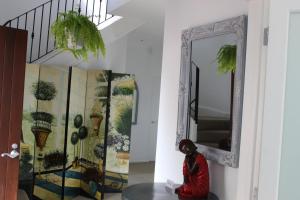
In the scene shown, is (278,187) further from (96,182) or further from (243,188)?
(96,182)

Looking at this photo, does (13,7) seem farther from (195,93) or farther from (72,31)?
(195,93)

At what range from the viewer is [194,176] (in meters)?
2.09

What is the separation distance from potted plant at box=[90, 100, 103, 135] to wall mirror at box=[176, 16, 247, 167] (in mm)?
2603

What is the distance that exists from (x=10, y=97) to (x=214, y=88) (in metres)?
1.81

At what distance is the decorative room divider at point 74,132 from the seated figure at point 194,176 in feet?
9.15

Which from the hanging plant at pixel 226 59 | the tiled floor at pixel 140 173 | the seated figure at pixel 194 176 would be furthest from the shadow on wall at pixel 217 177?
the tiled floor at pixel 140 173

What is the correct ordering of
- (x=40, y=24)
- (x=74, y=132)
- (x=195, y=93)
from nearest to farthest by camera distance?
(x=195, y=93) → (x=74, y=132) → (x=40, y=24)

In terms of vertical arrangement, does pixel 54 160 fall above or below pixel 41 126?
below

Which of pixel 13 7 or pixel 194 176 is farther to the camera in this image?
pixel 13 7

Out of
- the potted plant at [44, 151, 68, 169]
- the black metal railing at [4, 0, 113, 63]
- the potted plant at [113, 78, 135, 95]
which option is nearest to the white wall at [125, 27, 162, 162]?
the black metal railing at [4, 0, 113, 63]

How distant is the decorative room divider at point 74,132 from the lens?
4328 mm

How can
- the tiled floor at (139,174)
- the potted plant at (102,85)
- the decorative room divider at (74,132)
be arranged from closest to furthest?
the decorative room divider at (74,132) < the potted plant at (102,85) < the tiled floor at (139,174)

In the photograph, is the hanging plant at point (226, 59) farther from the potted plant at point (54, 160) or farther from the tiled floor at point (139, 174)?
the tiled floor at point (139, 174)

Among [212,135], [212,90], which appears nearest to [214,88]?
[212,90]
